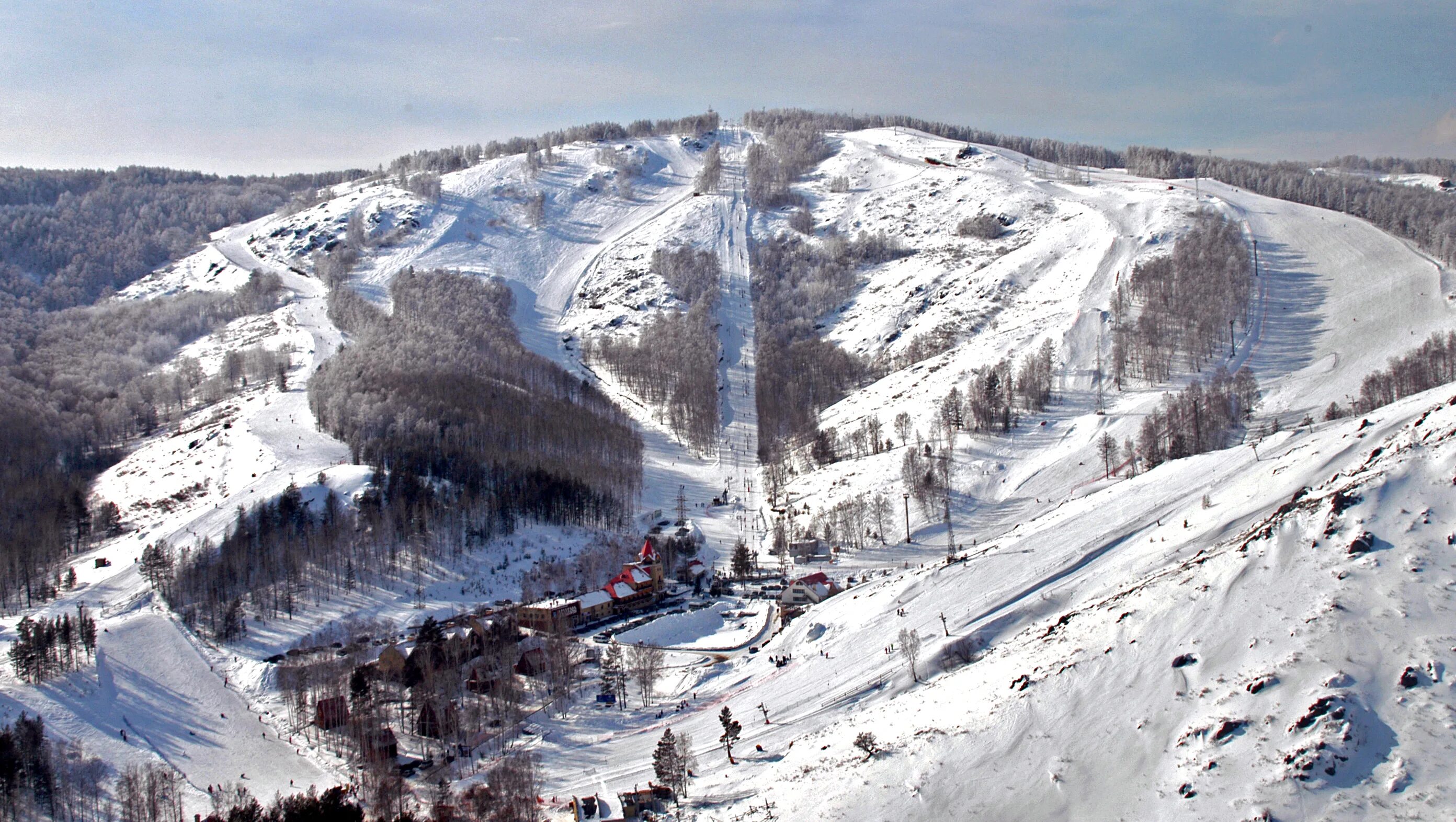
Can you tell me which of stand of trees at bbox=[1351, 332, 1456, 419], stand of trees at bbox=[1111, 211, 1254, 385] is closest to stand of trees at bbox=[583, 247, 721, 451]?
stand of trees at bbox=[1111, 211, 1254, 385]

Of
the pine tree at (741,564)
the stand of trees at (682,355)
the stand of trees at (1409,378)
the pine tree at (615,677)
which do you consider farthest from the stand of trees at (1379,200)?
the pine tree at (615,677)

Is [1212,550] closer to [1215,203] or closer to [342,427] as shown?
[342,427]

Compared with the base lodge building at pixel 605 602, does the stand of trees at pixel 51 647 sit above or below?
above

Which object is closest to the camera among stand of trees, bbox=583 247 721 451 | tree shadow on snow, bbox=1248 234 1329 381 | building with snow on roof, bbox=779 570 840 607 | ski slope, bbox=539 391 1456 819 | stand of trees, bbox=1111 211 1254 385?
ski slope, bbox=539 391 1456 819

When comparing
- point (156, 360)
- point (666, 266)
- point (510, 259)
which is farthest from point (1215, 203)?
point (156, 360)

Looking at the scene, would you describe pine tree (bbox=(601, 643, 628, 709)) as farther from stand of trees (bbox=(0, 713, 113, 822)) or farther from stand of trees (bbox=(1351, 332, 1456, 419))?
stand of trees (bbox=(1351, 332, 1456, 419))

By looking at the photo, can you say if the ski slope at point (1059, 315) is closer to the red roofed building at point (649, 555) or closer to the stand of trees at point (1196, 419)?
the stand of trees at point (1196, 419)
